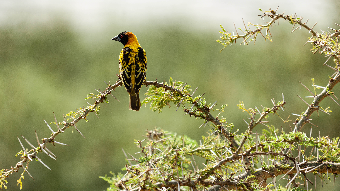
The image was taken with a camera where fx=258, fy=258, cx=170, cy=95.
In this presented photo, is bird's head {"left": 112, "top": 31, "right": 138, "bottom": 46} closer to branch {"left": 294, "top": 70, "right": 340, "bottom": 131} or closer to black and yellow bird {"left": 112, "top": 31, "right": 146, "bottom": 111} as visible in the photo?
black and yellow bird {"left": 112, "top": 31, "right": 146, "bottom": 111}

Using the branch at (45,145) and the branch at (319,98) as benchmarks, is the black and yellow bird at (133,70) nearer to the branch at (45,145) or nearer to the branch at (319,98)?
the branch at (45,145)

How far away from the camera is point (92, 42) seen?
414 inches

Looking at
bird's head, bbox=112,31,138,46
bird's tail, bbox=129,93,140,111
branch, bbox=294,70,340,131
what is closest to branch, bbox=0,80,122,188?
bird's tail, bbox=129,93,140,111

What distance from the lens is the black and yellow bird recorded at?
6.39 ft

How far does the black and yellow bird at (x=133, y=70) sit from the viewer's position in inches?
76.7

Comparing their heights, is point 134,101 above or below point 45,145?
above

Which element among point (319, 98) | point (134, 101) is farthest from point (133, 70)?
point (319, 98)

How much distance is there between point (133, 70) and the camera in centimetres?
202

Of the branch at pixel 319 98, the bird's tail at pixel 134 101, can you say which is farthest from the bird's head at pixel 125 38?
the branch at pixel 319 98

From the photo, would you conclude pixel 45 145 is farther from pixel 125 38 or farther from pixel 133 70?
pixel 125 38

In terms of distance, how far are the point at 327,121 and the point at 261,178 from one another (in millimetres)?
8079

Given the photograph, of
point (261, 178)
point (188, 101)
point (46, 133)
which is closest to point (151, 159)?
point (188, 101)

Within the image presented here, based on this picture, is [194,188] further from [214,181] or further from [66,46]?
[66,46]

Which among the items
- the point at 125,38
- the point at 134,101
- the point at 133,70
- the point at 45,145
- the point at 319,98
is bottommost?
the point at 45,145
